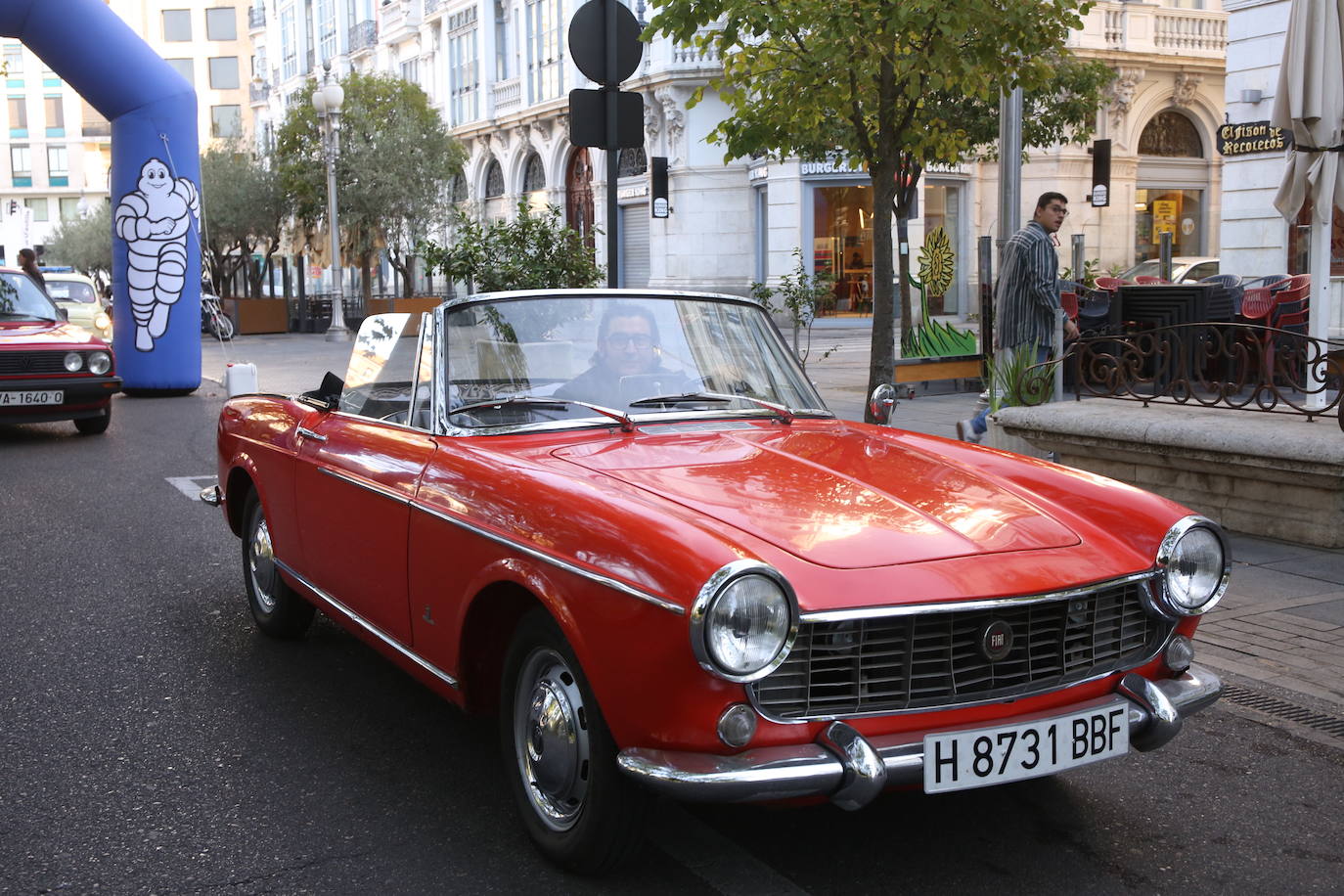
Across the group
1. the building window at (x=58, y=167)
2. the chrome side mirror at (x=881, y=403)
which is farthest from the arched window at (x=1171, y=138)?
the building window at (x=58, y=167)

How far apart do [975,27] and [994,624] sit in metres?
7.54

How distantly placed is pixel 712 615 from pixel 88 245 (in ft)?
216

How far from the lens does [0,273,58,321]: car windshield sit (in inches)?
526

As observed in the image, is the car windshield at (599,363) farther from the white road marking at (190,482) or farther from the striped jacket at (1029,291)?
the white road marking at (190,482)

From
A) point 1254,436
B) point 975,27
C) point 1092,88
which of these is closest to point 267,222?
point 1092,88

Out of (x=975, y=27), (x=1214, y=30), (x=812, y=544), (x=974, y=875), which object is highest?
(x=1214, y=30)

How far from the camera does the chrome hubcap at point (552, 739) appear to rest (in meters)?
3.22

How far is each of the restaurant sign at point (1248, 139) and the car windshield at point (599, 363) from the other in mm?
16197

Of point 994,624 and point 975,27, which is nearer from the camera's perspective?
point 994,624

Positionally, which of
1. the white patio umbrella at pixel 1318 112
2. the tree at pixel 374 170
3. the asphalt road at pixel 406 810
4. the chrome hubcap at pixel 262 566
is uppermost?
the tree at pixel 374 170

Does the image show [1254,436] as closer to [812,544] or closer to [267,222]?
[812,544]

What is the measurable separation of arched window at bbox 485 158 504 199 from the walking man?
124 ft

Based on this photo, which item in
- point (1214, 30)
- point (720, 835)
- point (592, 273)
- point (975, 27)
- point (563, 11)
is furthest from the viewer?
point (563, 11)

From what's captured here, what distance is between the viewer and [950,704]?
3.04 metres
